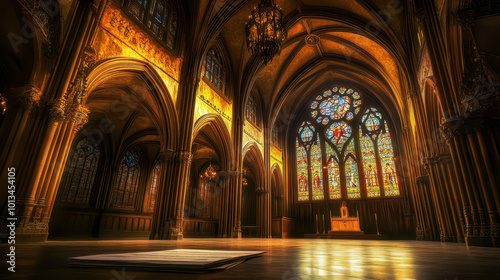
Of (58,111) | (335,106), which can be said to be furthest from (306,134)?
(58,111)

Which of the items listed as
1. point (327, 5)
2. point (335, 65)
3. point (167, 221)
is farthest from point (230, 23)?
point (167, 221)

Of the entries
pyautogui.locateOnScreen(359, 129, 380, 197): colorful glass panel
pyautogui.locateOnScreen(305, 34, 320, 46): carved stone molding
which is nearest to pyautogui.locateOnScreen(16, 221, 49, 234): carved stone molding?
pyautogui.locateOnScreen(305, 34, 320, 46): carved stone molding

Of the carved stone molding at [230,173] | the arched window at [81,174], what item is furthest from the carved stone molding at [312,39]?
the arched window at [81,174]

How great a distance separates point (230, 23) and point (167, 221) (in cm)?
991

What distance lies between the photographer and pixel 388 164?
16109 mm

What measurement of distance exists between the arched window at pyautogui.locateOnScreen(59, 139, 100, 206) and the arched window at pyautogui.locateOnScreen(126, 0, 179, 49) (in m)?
7.87

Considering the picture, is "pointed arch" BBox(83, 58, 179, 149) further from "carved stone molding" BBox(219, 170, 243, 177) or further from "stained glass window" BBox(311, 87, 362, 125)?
"stained glass window" BBox(311, 87, 362, 125)

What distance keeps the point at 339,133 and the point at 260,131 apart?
615cm

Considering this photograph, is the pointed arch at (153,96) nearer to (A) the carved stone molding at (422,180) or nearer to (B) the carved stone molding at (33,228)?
(B) the carved stone molding at (33,228)

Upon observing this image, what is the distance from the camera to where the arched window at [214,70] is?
12133 millimetres

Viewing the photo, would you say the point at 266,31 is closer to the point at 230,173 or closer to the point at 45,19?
the point at 45,19

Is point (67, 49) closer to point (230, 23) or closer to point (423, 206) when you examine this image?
point (230, 23)

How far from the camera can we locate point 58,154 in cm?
545

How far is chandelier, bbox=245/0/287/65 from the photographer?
7.79m
